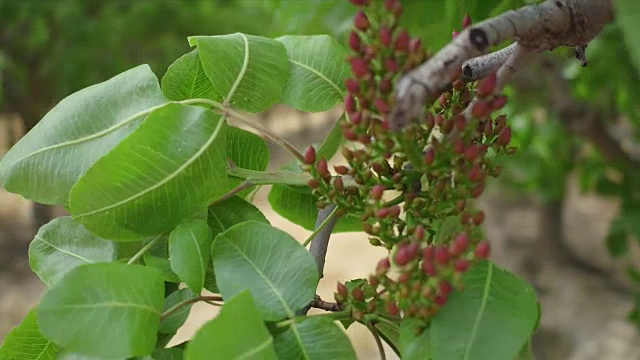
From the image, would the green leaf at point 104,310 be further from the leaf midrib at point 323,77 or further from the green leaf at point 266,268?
the leaf midrib at point 323,77

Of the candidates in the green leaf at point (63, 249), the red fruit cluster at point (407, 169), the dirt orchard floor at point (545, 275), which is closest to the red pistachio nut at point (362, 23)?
the red fruit cluster at point (407, 169)

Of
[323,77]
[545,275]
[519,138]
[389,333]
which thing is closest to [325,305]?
[389,333]

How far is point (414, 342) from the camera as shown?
1.25 feet

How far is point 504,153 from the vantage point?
43cm

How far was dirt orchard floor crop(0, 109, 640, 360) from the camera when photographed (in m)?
2.67

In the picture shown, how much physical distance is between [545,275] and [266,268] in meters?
2.99

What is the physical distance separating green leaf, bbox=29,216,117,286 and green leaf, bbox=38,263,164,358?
6 centimetres

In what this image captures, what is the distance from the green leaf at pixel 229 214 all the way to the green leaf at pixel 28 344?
4.7 inches

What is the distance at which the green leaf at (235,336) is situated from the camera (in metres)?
0.34

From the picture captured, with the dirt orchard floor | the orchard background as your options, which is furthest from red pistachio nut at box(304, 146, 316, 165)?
the dirt orchard floor

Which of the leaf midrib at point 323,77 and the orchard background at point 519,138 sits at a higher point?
the leaf midrib at point 323,77

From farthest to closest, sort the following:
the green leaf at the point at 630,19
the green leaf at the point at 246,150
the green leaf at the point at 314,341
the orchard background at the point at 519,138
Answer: the orchard background at the point at 519,138
the green leaf at the point at 246,150
the green leaf at the point at 314,341
the green leaf at the point at 630,19

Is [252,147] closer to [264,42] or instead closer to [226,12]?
[264,42]

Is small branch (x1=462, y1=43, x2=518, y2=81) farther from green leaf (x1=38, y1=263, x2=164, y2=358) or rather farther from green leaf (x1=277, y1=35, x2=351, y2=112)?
green leaf (x1=38, y1=263, x2=164, y2=358)
